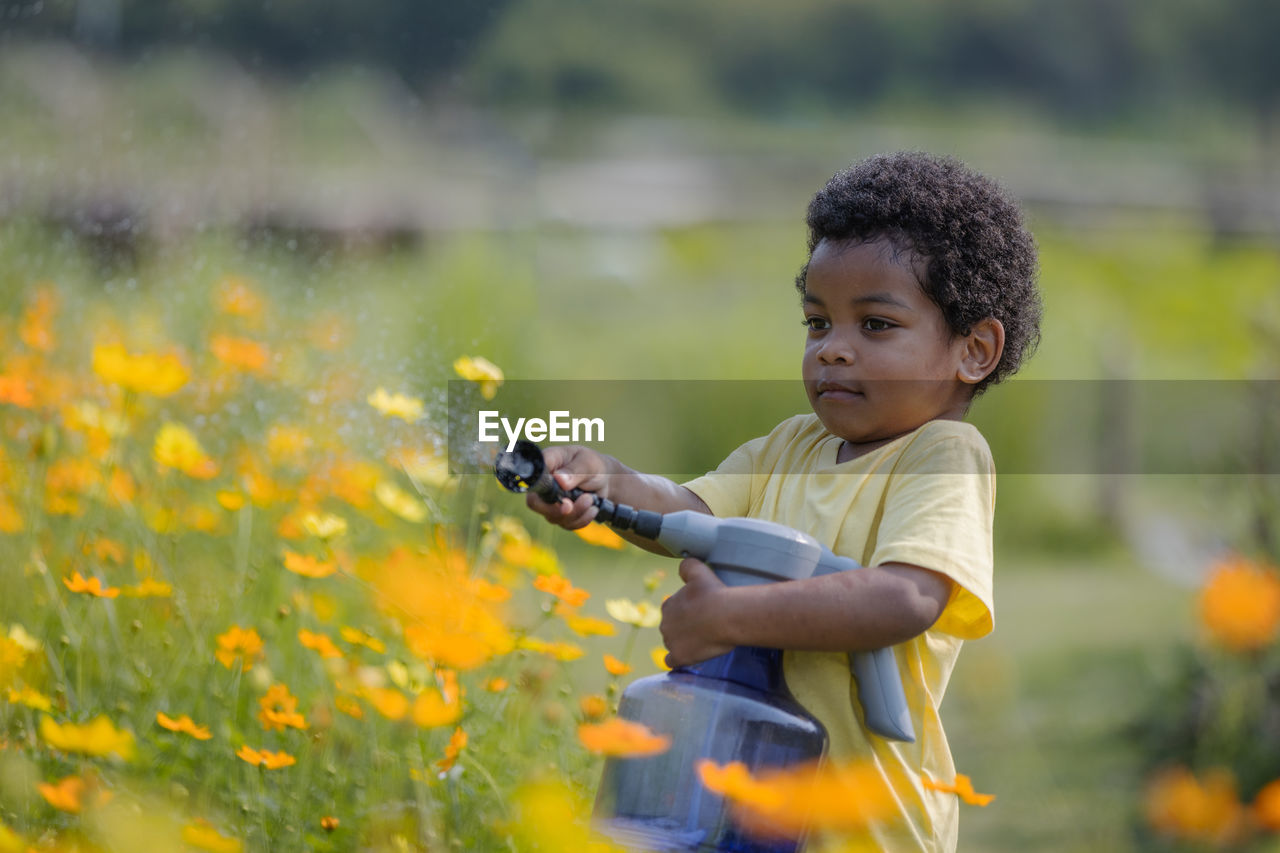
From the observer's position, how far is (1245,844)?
202cm

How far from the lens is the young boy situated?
959mm

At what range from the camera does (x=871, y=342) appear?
1.07 m

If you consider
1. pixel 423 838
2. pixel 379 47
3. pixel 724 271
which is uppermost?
pixel 724 271

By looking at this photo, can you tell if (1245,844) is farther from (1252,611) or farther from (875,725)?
(875,725)

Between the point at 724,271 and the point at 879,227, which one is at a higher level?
the point at 724,271

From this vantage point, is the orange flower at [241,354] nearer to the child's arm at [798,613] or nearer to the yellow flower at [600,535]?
the yellow flower at [600,535]

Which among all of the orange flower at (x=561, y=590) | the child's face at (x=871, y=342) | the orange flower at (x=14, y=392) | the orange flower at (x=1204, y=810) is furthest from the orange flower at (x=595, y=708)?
the orange flower at (x=14, y=392)

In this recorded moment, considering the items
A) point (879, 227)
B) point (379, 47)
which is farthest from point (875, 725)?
point (379, 47)

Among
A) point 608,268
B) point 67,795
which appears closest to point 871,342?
point 67,795

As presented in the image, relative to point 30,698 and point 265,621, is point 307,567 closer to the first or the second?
point 30,698

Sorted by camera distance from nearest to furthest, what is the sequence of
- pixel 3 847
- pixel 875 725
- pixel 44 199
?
pixel 3 847
pixel 875 725
pixel 44 199

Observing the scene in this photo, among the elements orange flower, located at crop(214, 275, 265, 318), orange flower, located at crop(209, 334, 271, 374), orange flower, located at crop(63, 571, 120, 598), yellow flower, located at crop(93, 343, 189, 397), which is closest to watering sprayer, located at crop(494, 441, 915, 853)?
orange flower, located at crop(63, 571, 120, 598)

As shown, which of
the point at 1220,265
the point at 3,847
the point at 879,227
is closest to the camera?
the point at 3,847

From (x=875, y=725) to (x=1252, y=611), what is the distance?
33.3 inches
